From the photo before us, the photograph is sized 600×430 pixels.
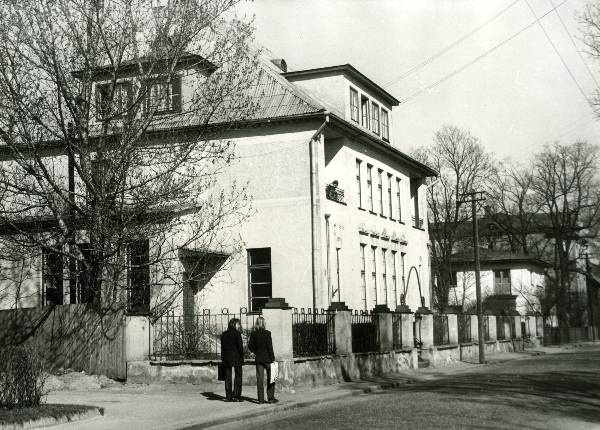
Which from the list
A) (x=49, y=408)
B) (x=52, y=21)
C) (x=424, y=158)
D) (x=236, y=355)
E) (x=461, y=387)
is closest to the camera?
(x=49, y=408)

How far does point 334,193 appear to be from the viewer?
3231 cm

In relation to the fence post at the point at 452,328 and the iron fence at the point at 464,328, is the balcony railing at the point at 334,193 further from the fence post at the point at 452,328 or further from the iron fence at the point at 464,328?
the iron fence at the point at 464,328

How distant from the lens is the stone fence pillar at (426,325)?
32.7 m

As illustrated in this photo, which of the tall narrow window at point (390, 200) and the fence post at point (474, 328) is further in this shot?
the fence post at point (474, 328)

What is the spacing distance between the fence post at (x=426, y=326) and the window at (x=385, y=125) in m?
10.3

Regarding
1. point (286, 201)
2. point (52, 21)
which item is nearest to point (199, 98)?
point (52, 21)

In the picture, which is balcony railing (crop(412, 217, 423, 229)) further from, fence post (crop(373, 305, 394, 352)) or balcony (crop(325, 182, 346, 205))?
fence post (crop(373, 305, 394, 352))

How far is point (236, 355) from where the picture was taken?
57.9 feet

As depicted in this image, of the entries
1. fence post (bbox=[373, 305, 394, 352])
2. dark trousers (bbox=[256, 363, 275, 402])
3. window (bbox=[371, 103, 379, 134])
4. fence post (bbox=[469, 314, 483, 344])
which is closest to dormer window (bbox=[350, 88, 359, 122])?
window (bbox=[371, 103, 379, 134])

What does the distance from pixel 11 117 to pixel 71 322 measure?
5.56m

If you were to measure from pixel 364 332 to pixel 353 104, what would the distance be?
13320 mm

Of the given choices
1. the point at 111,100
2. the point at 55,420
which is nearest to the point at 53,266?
the point at 111,100

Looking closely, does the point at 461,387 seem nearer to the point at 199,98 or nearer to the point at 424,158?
the point at 199,98

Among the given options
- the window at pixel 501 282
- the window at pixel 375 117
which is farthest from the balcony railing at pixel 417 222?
the window at pixel 501 282
